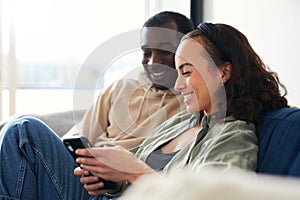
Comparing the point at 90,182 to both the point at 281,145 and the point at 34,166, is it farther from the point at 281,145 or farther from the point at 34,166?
the point at 281,145

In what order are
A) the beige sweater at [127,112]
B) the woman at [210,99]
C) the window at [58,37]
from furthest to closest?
the window at [58,37] < the beige sweater at [127,112] < the woman at [210,99]

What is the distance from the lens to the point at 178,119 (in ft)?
5.33

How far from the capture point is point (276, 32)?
1.94m

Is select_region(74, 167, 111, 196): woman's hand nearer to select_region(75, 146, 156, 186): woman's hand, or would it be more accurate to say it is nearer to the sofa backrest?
select_region(75, 146, 156, 186): woman's hand

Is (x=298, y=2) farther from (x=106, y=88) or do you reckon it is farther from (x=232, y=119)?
(x=106, y=88)

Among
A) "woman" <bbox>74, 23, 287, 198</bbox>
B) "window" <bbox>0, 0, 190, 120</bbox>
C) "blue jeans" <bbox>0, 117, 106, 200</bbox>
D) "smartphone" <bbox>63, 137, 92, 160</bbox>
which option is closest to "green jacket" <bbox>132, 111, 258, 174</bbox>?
"woman" <bbox>74, 23, 287, 198</bbox>

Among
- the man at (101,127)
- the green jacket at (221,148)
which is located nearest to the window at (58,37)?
the man at (101,127)

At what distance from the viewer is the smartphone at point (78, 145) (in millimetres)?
1425

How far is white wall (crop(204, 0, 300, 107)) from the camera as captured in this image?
181 centimetres

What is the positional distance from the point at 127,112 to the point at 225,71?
792 mm

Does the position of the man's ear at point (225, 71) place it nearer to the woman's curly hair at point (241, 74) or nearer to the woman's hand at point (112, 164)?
the woman's curly hair at point (241, 74)

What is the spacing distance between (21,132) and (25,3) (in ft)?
5.77

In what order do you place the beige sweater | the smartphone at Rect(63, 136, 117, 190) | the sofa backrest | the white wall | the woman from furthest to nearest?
1. the beige sweater
2. the white wall
3. the smartphone at Rect(63, 136, 117, 190)
4. the woman
5. the sofa backrest

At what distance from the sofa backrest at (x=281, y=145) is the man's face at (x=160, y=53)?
0.79m
